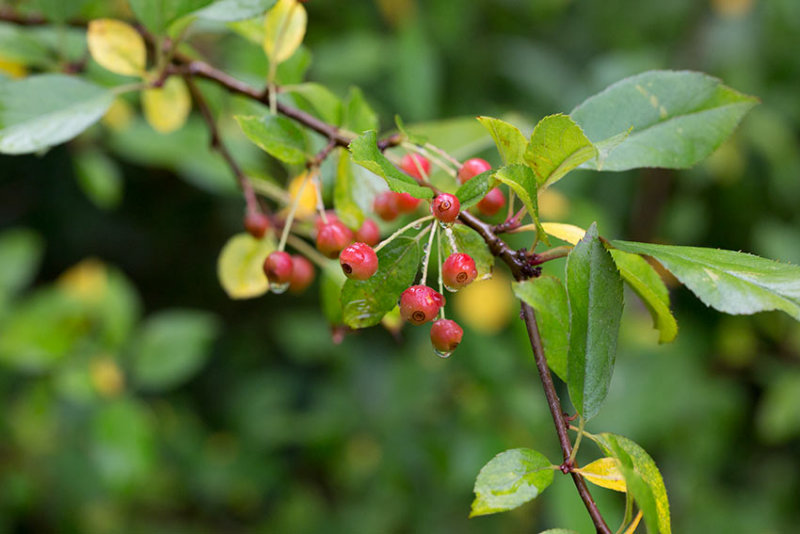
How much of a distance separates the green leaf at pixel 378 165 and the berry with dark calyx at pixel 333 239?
129 millimetres

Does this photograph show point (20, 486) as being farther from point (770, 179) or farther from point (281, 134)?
point (770, 179)

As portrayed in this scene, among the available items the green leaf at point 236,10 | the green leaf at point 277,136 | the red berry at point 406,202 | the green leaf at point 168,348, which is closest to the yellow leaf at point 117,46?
the green leaf at point 236,10

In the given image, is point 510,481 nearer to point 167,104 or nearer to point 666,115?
point 666,115

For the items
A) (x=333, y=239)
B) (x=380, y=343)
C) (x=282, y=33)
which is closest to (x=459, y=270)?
(x=333, y=239)

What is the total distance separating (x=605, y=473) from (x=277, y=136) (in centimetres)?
42

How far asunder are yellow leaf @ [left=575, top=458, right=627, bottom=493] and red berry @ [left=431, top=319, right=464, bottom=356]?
0.46ft

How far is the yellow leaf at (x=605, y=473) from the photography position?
0.55 m

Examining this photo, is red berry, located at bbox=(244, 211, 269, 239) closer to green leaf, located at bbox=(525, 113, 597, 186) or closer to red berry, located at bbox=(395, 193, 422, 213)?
red berry, located at bbox=(395, 193, 422, 213)

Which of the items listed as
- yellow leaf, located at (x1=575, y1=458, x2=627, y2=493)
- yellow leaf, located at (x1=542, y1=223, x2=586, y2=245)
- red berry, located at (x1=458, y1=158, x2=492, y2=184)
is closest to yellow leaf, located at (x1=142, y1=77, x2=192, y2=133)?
red berry, located at (x1=458, y1=158, x2=492, y2=184)

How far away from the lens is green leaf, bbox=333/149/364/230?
0.70 m

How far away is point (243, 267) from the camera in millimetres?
818

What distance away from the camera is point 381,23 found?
2.15 metres

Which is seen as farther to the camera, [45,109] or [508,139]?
[45,109]

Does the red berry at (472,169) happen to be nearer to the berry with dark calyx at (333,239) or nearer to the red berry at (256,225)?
the berry with dark calyx at (333,239)
